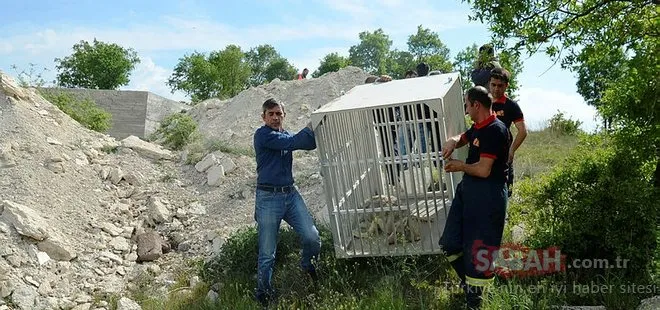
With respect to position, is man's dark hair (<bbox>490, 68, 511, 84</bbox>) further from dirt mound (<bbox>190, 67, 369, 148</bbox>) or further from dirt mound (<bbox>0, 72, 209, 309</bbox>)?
dirt mound (<bbox>190, 67, 369, 148</bbox>)

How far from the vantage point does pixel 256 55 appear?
44031 mm

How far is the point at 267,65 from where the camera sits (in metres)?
43.7

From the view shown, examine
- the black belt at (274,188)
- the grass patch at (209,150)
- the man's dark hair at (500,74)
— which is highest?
the man's dark hair at (500,74)

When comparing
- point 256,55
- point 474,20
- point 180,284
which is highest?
point 256,55

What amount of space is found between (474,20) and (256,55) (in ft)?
132

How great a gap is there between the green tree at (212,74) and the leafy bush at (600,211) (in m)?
22.0

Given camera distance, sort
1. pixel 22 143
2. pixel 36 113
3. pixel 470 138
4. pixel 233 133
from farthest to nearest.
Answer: pixel 233 133 → pixel 36 113 → pixel 22 143 → pixel 470 138

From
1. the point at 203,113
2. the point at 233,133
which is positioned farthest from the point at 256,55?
the point at 233,133

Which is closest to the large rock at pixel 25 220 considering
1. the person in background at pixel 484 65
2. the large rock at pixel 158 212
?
the large rock at pixel 158 212

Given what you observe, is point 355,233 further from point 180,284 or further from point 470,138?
point 180,284

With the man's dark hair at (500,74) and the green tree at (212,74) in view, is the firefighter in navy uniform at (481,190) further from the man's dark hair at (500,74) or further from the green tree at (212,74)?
the green tree at (212,74)

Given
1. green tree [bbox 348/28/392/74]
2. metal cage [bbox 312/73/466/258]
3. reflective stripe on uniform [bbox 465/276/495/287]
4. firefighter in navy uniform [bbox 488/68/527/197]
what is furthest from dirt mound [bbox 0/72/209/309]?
green tree [bbox 348/28/392/74]

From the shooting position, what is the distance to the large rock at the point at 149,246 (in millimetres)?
6781

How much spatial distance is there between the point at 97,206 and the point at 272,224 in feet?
11.3
